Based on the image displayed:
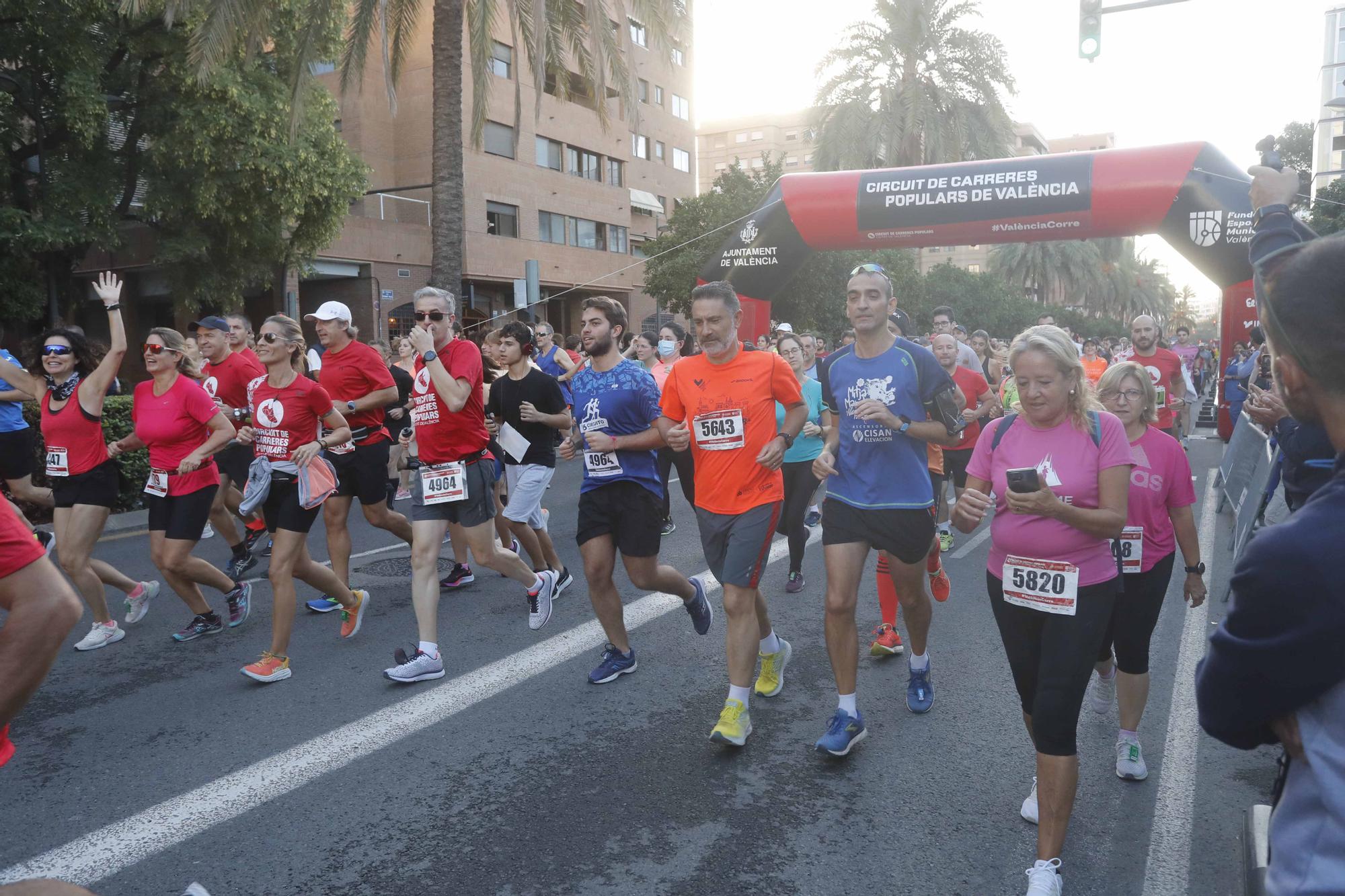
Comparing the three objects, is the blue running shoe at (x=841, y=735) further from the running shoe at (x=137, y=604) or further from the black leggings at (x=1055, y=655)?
the running shoe at (x=137, y=604)

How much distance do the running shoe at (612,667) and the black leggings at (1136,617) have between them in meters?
2.37

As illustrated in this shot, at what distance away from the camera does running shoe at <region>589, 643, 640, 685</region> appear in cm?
509

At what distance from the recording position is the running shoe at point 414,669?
504cm

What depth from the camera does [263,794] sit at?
12.4 ft

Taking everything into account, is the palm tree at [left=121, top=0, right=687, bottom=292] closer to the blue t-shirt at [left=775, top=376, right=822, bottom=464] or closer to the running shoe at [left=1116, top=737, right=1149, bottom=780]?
the blue t-shirt at [left=775, top=376, right=822, bottom=464]

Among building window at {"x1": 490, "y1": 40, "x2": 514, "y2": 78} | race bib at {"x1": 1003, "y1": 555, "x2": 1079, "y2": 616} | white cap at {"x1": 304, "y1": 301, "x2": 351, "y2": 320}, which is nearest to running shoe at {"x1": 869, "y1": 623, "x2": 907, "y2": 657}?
race bib at {"x1": 1003, "y1": 555, "x2": 1079, "y2": 616}

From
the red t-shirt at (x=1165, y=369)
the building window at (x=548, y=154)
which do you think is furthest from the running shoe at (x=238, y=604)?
the building window at (x=548, y=154)

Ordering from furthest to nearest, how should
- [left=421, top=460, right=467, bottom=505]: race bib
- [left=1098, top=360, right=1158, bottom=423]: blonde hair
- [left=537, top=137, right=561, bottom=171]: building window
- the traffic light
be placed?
1. [left=537, top=137, right=561, bottom=171]: building window
2. the traffic light
3. [left=421, top=460, right=467, bottom=505]: race bib
4. [left=1098, top=360, right=1158, bottom=423]: blonde hair

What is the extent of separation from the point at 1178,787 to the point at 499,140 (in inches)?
1338

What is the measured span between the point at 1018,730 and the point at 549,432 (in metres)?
3.85

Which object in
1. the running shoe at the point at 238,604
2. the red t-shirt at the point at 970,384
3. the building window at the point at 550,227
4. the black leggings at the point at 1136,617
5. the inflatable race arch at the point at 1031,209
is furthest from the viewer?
the building window at the point at 550,227

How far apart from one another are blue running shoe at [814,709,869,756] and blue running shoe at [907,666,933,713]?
554mm

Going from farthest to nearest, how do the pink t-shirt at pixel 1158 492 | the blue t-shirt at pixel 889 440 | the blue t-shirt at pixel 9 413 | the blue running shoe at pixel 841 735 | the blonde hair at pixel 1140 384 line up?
1. the blue t-shirt at pixel 9 413
2. the blue t-shirt at pixel 889 440
3. the blonde hair at pixel 1140 384
4. the blue running shoe at pixel 841 735
5. the pink t-shirt at pixel 1158 492

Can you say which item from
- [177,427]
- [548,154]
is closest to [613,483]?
[177,427]
